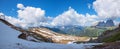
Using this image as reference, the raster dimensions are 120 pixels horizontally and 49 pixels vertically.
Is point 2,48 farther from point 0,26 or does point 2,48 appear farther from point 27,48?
point 0,26

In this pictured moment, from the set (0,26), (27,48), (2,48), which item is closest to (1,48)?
(2,48)

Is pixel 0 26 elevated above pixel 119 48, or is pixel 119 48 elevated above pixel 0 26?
pixel 0 26

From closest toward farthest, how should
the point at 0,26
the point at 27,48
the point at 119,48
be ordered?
the point at 119,48 < the point at 27,48 < the point at 0,26

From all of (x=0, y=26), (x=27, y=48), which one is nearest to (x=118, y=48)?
(x=27, y=48)

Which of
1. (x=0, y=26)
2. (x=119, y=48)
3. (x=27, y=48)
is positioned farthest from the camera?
(x=0, y=26)

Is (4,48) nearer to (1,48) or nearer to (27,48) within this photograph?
(1,48)

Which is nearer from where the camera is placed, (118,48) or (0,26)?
(118,48)

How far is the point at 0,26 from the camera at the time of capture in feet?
296

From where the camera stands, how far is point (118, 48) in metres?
38.4

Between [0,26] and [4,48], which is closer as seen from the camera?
[4,48]

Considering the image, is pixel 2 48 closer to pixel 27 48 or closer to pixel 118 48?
pixel 27 48

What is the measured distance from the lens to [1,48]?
3981 centimetres

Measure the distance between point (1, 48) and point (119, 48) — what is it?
63.7 ft

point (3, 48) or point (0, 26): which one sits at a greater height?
point (0, 26)
